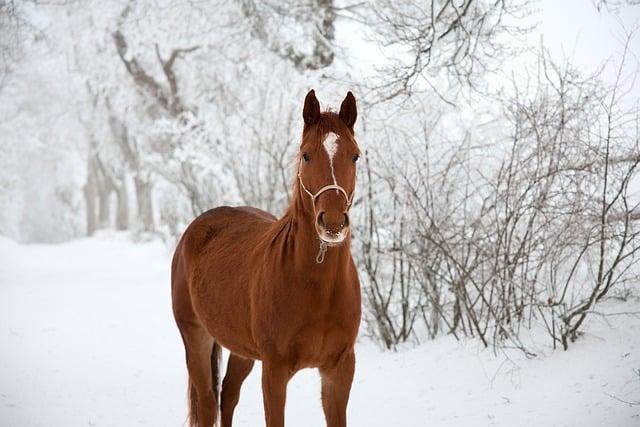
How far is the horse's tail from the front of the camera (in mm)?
4203

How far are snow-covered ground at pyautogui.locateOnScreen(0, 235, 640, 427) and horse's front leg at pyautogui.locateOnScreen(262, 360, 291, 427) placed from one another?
6.06ft

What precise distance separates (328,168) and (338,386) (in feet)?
3.85

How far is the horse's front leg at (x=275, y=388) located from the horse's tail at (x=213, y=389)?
122 centimetres

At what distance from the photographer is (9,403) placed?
5348 mm

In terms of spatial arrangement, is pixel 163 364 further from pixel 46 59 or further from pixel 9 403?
pixel 46 59

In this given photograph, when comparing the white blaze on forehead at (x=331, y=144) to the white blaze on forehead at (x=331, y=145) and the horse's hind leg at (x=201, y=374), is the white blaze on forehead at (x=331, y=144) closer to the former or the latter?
the white blaze on forehead at (x=331, y=145)

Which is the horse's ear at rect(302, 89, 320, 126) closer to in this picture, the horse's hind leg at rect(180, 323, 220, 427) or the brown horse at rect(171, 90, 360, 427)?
the brown horse at rect(171, 90, 360, 427)

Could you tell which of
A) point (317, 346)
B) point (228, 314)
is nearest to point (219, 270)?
point (228, 314)

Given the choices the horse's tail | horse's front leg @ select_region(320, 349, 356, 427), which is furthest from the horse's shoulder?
horse's front leg @ select_region(320, 349, 356, 427)

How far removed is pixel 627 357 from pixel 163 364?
4.96 m

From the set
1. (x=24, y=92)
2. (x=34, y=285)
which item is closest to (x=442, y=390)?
(x=34, y=285)

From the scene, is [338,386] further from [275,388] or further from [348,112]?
[348,112]

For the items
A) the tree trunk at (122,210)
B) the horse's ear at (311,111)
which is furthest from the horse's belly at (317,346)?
the tree trunk at (122,210)

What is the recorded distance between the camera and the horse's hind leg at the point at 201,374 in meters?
4.11
